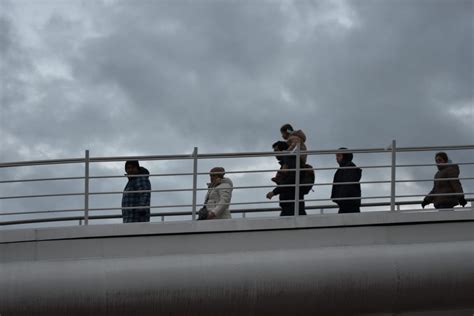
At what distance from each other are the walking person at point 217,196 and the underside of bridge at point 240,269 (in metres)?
0.31

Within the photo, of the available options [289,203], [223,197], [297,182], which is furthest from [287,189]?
[223,197]

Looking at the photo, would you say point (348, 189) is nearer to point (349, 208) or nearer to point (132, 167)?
point (349, 208)

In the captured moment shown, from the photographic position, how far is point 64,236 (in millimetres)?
10711

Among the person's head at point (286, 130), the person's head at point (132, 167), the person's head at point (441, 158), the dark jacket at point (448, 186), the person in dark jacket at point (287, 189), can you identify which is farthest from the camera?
the person's head at point (286, 130)

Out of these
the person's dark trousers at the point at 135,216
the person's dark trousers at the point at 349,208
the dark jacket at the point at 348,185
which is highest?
the dark jacket at the point at 348,185

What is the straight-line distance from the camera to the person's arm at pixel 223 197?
1109cm

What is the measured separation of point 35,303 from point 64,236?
945mm

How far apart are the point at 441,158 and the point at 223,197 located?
3.26 metres

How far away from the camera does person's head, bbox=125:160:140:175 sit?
A: 1138 cm

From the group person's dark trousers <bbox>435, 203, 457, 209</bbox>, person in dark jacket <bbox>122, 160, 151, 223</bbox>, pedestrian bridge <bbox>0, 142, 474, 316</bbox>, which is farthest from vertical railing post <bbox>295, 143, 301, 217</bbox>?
person's dark trousers <bbox>435, 203, 457, 209</bbox>

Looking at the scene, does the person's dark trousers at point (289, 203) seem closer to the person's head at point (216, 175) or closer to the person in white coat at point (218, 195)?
the person in white coat at point (218, 195)

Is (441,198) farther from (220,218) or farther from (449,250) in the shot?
(220,218)

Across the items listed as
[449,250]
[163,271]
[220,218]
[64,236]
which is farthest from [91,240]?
[449,250]

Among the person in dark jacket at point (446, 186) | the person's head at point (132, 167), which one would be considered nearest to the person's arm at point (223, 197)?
the person's head at point (132, 167)
